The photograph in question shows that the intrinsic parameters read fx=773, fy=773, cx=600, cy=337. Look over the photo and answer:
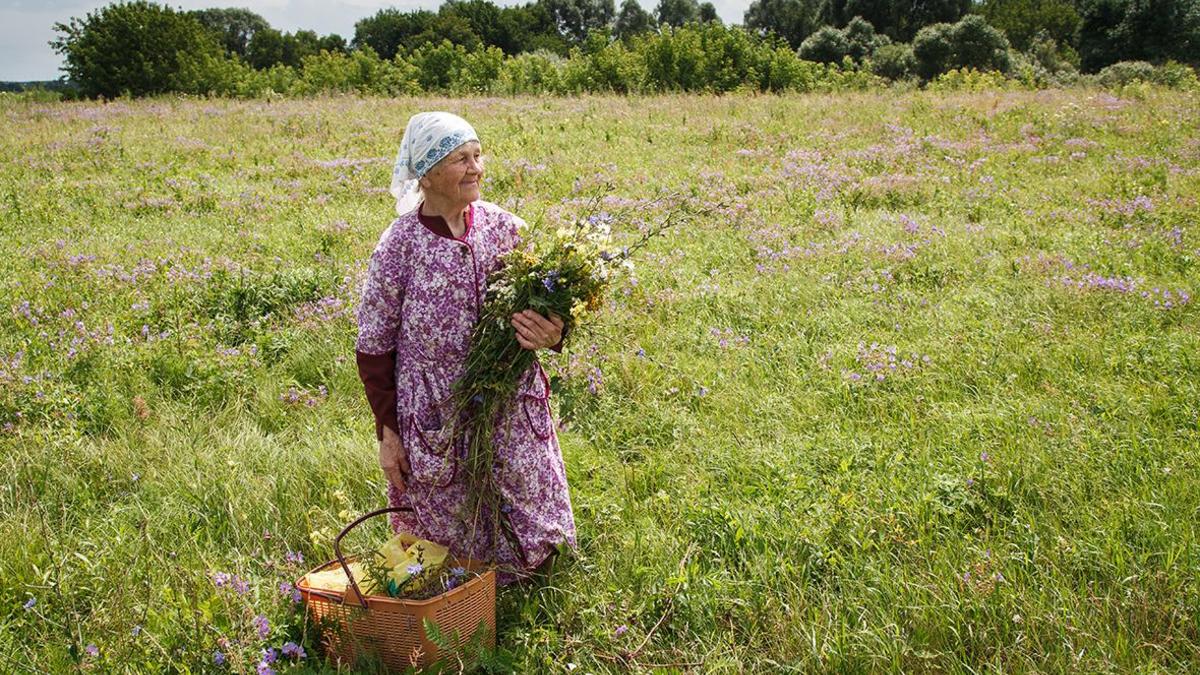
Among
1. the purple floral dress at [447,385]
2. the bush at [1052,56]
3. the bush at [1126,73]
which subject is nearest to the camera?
the purple floral dress at [447,385]

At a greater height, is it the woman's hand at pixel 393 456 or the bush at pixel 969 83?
the bush at pixel 969 83

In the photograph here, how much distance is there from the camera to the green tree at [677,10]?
9531 centimetres

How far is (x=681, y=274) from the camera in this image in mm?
7922

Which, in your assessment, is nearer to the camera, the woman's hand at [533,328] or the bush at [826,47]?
the woman's hand at [533,328]

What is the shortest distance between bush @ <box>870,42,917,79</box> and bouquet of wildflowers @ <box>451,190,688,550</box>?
48162mm

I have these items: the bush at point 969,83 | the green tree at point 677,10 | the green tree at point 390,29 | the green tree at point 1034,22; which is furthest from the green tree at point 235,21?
the bush at point 969,83

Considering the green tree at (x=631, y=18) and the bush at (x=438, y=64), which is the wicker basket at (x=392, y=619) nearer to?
the bush at (x=438, y=64)

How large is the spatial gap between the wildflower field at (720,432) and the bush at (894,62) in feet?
128

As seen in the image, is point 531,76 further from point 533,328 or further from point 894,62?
point 533,328

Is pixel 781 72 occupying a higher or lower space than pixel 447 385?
higher

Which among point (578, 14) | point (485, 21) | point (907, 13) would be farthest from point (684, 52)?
point (578, 14)

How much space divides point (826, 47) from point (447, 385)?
53756 mm

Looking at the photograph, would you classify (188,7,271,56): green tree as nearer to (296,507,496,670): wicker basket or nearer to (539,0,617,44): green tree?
(539,0,617,44): green tree

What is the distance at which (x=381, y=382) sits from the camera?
3305 mm
